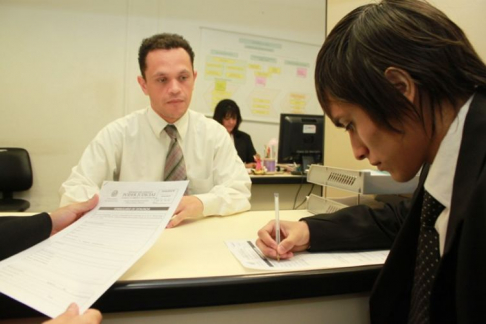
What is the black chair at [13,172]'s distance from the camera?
2607 millimetres

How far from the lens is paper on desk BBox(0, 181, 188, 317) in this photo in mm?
498

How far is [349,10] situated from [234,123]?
2.19 metres

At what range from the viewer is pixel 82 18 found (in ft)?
9.84

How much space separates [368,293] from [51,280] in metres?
0.61

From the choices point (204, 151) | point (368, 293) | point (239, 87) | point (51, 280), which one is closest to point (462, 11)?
point (368, 293)

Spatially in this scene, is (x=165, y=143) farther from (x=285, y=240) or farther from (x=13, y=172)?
(x=13, y=172)

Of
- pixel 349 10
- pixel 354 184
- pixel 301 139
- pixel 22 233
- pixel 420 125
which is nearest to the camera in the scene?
pixel 420 125

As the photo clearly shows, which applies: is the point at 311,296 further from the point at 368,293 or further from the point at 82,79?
the point at 82,79

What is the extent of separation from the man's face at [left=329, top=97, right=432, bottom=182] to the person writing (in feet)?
2.47

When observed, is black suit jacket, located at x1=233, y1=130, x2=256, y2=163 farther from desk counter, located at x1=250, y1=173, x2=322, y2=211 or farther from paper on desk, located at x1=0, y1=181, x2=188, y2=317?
paper on desk, located at x1=0, y1=181, x2=188, y2=317

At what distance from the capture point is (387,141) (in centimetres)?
56

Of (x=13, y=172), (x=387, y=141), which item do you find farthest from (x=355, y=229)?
(x=13, y=172)

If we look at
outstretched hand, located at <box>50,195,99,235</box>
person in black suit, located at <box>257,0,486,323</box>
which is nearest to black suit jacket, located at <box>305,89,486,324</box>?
person in black suit, located at <box>257,0,486,323</box>

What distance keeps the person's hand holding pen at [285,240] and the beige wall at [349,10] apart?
0.65 m
